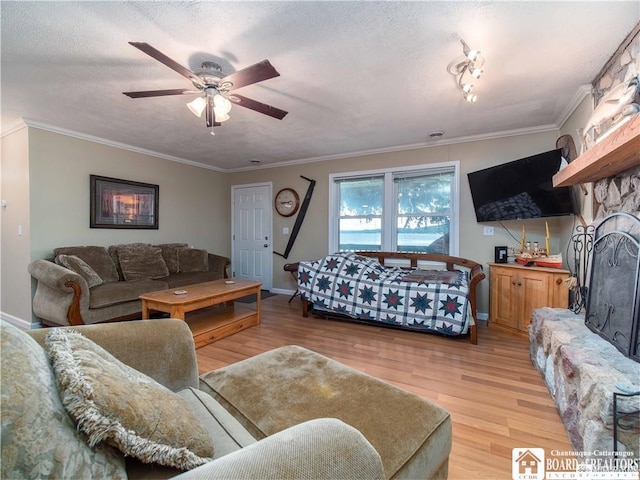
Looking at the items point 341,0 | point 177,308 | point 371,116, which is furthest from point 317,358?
point 371,116

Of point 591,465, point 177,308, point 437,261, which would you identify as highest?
point 437,261

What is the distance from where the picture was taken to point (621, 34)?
1820 millimetres

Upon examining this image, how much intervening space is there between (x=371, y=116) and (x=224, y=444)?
9.97 feet

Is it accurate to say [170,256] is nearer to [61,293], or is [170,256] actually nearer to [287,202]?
[61,293]

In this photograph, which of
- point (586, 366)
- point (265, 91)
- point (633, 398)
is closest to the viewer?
point (633, 398)

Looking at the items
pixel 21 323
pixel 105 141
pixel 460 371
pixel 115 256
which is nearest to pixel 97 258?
pixel 115 256

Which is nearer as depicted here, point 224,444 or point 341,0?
point 224,444

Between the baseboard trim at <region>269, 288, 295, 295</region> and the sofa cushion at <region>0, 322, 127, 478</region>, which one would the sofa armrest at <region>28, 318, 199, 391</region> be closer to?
the sofa cushion at <region>0, 322, 127, 478</region>

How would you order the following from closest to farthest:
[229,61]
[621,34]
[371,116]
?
1. [621,34]
2. [229,61]
3. [371,116]

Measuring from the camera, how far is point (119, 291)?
3.29 m

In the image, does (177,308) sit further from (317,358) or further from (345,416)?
(345,416)

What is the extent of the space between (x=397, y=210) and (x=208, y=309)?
2948 mm

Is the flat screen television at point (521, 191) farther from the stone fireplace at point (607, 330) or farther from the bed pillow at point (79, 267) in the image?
the bed pillow at point (79, 267)

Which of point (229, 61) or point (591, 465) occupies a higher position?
point (229, 61)
